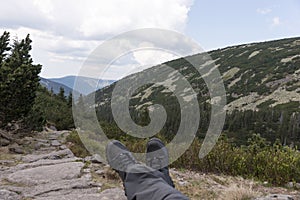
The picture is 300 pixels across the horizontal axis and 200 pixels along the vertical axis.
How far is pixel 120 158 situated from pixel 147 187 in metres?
1.19

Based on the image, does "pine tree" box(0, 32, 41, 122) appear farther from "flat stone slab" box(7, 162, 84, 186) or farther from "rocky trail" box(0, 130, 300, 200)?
"flat stone slab" box(7, 162, 84, 186)

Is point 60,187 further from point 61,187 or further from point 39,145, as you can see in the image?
point 39,145

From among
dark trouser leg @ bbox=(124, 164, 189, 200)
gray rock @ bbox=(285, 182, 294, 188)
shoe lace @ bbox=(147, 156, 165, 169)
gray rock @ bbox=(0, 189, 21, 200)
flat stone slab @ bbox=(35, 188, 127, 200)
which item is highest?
shoe lace @ bbox=(147, 156, 165, 169)

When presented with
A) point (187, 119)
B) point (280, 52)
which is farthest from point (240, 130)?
point (280, 52)

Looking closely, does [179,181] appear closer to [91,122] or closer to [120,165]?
[120,165]

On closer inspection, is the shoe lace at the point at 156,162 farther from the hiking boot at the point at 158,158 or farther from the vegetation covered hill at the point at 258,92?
the vegetation covered hill at the point at 258,92

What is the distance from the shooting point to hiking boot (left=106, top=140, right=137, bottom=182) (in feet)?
13.9

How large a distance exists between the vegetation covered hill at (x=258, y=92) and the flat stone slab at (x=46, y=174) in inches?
1047

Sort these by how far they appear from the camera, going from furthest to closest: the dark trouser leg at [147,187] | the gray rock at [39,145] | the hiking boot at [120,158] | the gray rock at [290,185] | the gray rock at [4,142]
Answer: the gray rock at [39,145] → the gray rock at [4,142] → the gray rock at [290,185] → the hiking boot at [120,158] → the dark trouser leg at [147,187]

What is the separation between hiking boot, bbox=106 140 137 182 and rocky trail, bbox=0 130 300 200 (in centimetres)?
53

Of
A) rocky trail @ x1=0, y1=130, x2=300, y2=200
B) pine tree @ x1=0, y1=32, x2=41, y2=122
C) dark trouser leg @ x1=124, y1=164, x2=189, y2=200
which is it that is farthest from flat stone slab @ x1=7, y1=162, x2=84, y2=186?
pine tree @ x1=0, y1=32, x2=41, y2=122

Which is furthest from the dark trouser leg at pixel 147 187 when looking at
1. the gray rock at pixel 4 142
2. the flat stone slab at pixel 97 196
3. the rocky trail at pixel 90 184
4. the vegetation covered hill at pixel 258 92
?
the vegetation covered hill at pixel 258 92

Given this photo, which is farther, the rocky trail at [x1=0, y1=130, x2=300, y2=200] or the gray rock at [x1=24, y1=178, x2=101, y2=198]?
the gray rock at [x1=24, y1=178, x2=101, y2=198]

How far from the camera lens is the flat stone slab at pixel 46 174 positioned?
18.6 ft
